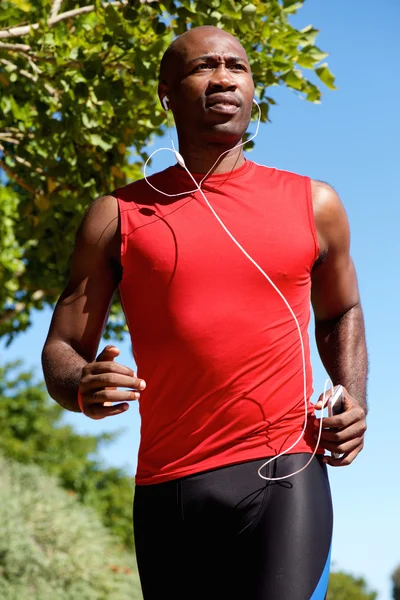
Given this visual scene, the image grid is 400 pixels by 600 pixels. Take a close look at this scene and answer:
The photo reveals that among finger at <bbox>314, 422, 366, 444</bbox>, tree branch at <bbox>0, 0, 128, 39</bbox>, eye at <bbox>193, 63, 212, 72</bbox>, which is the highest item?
tree branch at <bbox>0, 0, 128, 39</bbox>

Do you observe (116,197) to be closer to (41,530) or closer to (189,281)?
(189,281)

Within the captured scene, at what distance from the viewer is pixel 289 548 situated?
7.87 ft

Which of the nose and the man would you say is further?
the nose

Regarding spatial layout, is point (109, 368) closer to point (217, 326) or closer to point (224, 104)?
point (217, 326)

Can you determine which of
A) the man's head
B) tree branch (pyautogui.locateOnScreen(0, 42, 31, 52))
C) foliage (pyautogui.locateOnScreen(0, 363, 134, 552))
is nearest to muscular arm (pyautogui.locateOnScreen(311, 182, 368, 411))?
the man's head

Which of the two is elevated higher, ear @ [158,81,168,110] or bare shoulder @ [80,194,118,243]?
ear @ [158,81,168,110]

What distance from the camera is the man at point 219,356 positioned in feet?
7.99

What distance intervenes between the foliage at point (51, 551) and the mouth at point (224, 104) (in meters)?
7.13

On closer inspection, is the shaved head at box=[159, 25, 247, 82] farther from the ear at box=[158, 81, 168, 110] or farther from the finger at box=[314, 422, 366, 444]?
the finger at box=[314, 422, 366, 444]

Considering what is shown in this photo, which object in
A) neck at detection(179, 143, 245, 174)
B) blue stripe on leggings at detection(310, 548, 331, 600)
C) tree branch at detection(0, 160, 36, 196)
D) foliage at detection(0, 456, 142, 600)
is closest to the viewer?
blue stripe on leggings at detection(310, 548, 331, 600)

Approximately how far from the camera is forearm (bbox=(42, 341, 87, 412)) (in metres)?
2.59

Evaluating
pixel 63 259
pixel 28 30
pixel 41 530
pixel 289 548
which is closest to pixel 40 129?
pixel 28 30

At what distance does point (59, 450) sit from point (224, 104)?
1503 centimetres

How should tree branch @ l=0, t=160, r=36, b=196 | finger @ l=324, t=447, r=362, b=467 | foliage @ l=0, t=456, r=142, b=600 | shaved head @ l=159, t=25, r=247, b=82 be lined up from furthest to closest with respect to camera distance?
1. foliage @ l=0, t=456, r=142, b=600
2. tree branch @ l=0, t=160, r=36, b=196
3. shaved head @ l=159, t=25, r=247, b=82
4. finger @ l=324, t=447, r=362, b=467
